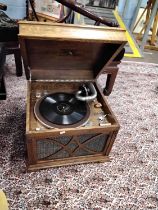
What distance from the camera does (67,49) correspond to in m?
1.05

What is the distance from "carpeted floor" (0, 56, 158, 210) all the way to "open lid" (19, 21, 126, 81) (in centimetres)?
48

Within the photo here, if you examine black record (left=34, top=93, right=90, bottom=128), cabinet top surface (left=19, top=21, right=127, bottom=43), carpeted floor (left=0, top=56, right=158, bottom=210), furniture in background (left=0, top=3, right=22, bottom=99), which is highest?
cabinet top surface (left=19, top=21, right=127, bottom=43)

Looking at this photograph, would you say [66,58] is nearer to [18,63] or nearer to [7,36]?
[7,36]

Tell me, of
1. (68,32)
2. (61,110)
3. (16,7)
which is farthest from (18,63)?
(16,7)

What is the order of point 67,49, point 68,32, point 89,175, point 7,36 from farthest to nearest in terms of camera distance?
point 7,36 → point 89,175 → point 67,49 → point 68,32

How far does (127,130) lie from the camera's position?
5.08ft

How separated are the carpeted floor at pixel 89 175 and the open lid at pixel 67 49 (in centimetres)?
48

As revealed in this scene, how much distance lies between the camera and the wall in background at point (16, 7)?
298 cm

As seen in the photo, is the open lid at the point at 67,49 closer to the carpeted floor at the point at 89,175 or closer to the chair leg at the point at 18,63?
the carpeted floor at the point at 89,175

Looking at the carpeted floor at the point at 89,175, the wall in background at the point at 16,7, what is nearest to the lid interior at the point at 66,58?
the carpeted floor at the point at 89,175

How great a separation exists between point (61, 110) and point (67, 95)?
0.14 m

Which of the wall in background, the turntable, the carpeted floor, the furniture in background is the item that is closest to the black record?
the turntable

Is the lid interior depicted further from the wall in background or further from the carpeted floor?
the wall in background

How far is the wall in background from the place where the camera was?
2.98 m
